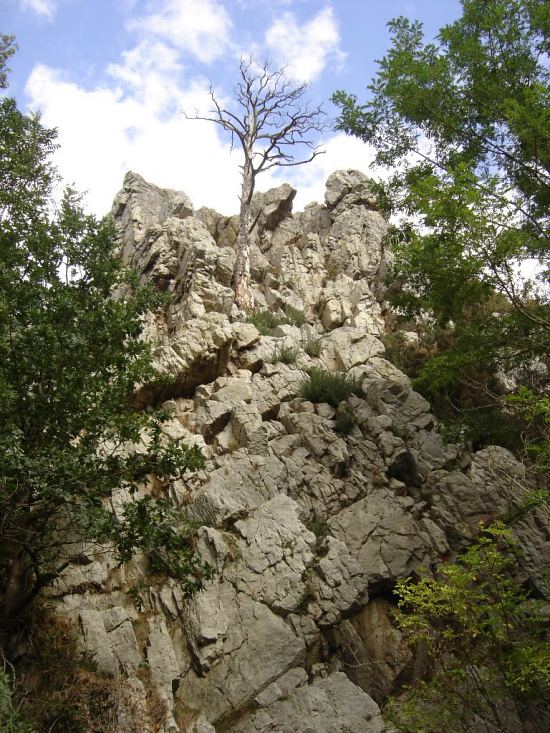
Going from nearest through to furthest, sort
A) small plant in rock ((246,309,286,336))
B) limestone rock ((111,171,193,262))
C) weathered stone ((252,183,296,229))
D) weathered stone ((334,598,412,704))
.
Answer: weathered stone ((334,598,412,704))
small plant in rock ((246,309,286,336))
limestone rock ((111,171,193,262))
weathered stone ((252,183,296,229))

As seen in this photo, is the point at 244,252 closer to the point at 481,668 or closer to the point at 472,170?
the point at 472,170

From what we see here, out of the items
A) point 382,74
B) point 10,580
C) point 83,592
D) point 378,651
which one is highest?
point 382,74

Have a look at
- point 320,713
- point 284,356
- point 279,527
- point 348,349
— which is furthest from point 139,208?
point 320,713

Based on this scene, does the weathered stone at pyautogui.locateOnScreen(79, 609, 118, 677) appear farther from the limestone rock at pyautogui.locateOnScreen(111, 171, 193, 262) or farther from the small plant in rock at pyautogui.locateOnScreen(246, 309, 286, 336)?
the limestone rock at pyautogui.locateOnScreen(111, 171, 193, 262)

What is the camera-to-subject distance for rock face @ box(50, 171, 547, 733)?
7.49 metres

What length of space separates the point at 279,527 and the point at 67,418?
424 cm

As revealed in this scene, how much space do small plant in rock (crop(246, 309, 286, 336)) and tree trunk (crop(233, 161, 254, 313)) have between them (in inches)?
25.0

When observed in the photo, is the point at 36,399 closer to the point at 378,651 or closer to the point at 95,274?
the point at 95,274

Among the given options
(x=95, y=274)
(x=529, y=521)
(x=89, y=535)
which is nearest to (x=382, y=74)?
(x=95, y=274)

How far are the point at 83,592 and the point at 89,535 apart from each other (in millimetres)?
2456

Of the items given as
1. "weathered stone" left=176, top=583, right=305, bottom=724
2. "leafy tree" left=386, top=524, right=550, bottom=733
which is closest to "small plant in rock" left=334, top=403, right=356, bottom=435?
"weathered stone" left=176, top=583, right=305, bottom=724

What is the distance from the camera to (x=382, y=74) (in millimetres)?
11312

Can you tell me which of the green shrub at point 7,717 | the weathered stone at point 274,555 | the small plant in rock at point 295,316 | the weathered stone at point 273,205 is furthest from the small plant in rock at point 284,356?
the weathered stone at point 273,205

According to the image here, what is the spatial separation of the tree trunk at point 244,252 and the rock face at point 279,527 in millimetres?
1013
